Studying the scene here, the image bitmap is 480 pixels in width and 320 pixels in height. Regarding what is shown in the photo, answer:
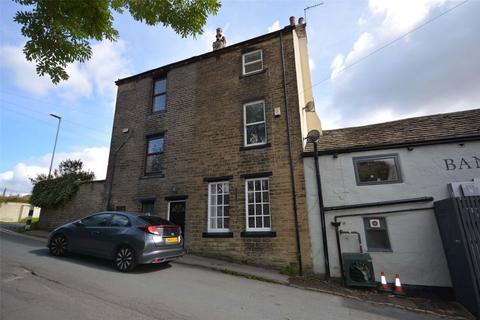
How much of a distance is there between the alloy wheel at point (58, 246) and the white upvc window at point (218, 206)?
4802 mm

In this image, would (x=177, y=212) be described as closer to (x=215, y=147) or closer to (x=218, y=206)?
(x=218, y=206)

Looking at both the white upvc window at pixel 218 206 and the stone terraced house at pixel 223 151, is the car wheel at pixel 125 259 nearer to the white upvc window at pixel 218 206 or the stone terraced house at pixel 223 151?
the stone terraced house at pixel 223 151

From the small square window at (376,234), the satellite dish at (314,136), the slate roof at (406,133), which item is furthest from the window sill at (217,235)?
the small square window at (376,234)

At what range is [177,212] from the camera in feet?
36.2

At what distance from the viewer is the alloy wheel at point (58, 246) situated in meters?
7.91

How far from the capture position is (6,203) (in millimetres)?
27703

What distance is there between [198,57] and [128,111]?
479cm

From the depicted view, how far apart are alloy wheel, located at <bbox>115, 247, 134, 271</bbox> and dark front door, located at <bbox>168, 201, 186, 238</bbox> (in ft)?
12.3

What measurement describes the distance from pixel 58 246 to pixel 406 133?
12.0 metres

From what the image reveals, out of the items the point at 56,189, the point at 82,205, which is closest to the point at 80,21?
the point at 82,205

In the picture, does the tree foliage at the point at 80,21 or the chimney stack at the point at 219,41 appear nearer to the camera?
the tree foliage at the point at 80,21

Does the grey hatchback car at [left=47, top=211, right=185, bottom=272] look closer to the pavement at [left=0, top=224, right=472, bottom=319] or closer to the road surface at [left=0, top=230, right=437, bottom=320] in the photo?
the road surface at [left=0, top=230, right=437, bottom=320]

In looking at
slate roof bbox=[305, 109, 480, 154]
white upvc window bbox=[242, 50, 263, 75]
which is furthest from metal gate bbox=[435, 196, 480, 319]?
white upvc window bbox=[242, 50, 263, 75]

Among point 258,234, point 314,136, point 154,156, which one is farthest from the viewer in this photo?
point 154,156
